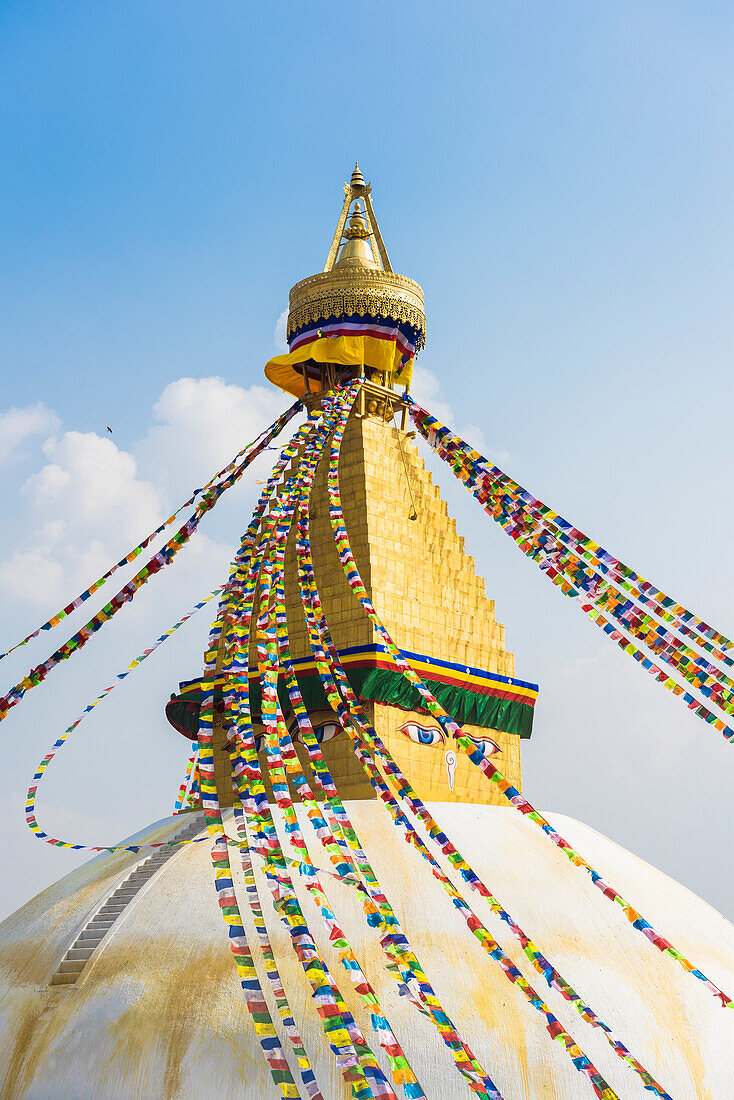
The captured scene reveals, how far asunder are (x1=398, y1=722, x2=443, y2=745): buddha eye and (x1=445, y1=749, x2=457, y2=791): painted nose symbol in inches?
6.4

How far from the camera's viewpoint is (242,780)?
745 centimetres

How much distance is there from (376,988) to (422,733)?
3273 mm

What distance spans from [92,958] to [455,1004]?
273 cm

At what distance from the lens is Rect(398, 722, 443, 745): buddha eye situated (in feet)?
33.2

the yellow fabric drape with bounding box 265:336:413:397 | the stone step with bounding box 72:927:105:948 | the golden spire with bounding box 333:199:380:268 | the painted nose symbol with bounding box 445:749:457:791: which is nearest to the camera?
the stone step with bounding box 72:927:105:948

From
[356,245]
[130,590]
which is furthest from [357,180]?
[130,590]

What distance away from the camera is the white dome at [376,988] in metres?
6.93

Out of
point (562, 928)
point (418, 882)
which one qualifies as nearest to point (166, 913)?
point (418, 882)

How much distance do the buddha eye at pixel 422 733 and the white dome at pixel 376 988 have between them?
114cm

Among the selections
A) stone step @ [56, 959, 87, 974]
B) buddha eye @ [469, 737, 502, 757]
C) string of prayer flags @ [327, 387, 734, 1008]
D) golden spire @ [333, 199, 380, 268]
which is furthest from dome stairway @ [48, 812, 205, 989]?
golden spire @ [333, 199, 380, 268]

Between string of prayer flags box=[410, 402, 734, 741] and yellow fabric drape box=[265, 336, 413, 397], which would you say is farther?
yellow fabric drape box=[265, 336, 413, 397]

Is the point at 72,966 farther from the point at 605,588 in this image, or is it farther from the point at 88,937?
the point at 605,588

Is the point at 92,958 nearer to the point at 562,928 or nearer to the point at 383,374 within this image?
the point at 562,928

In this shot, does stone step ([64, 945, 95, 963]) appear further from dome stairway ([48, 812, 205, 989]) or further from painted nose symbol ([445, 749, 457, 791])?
painted nose symbol ([445, 749, 457, 791])
